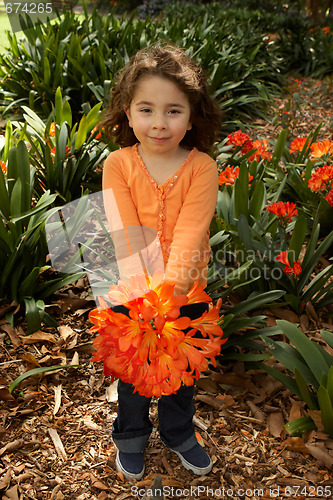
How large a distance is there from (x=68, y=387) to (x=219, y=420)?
2.05ft

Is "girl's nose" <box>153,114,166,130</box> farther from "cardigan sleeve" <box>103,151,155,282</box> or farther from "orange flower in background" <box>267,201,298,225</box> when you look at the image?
"orange flower in background" <box>267,201,298,225</box>

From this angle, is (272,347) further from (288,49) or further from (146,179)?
(288,49)

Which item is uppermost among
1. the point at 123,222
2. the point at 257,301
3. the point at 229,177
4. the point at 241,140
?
the point at 123,222

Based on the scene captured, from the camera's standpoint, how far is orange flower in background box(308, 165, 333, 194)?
259cm

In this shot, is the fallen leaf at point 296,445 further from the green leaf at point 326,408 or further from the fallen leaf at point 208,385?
the fallen leaf at point 208,385

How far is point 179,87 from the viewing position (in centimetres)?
146

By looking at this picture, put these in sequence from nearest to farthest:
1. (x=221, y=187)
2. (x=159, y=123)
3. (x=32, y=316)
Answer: (x=159, y=123) → (x=32, y=316) → (x=221, y=187)

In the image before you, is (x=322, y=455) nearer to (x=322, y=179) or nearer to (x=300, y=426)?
(x=300, y=426)

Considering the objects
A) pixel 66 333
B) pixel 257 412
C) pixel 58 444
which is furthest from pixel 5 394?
pixel 257 412

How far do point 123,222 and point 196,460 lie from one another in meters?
0.87

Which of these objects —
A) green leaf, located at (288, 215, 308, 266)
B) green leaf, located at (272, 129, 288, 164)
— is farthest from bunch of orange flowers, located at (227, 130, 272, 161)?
green leaf, located at (288, 215, 308, 266)

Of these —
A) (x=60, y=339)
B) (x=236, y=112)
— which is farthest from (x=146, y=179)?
(x=236, y=112)

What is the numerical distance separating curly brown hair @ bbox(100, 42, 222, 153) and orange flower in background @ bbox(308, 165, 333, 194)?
1107 millimetres

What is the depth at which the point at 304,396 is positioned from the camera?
1714 mm
